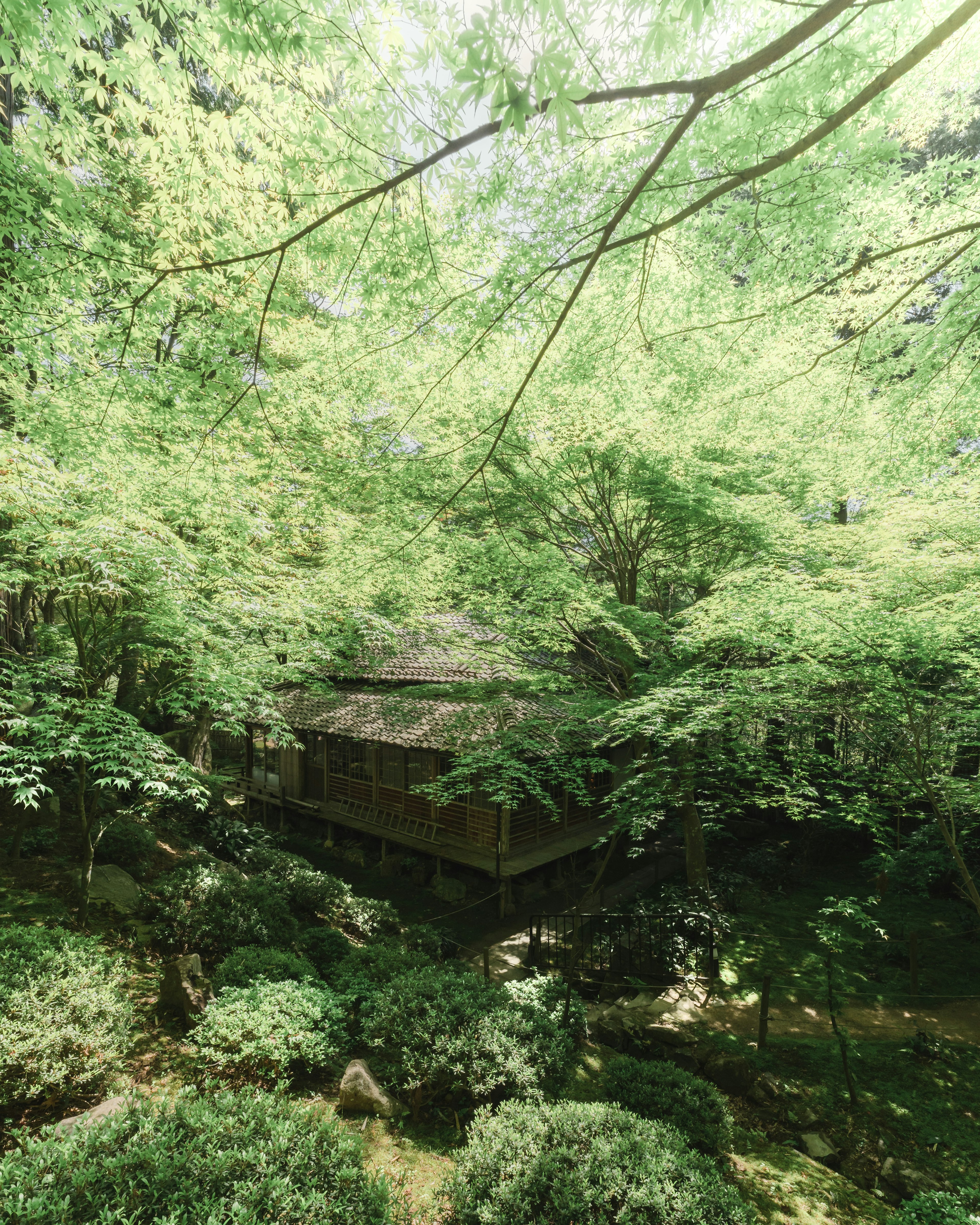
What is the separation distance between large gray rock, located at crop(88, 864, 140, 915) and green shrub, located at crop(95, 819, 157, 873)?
715mm

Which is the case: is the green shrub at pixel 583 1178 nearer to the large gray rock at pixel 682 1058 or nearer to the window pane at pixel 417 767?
the large gray rock at pixel 682 1058

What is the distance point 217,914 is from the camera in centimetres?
739

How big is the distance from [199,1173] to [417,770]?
39.5ft

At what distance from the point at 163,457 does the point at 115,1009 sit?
639cm

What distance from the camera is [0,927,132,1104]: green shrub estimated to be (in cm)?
426

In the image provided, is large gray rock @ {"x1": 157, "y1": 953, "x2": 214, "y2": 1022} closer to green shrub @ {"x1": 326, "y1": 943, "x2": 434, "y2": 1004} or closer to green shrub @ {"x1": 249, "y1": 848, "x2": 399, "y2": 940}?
green shrub @ {"x1": 326, "y1": 943, "x2": 434, "y2": 1004}

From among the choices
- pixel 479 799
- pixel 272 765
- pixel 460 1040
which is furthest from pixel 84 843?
pixel 272 765

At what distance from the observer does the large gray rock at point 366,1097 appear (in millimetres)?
4941

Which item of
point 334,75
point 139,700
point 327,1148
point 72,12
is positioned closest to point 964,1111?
point 327,1148

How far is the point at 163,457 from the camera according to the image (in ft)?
25.9

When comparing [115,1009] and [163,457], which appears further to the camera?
[163,457]

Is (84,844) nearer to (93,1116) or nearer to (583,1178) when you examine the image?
(93,1116)

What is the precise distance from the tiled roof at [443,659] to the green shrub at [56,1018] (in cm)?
572

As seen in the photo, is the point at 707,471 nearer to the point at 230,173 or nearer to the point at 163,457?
the point at 230,173
